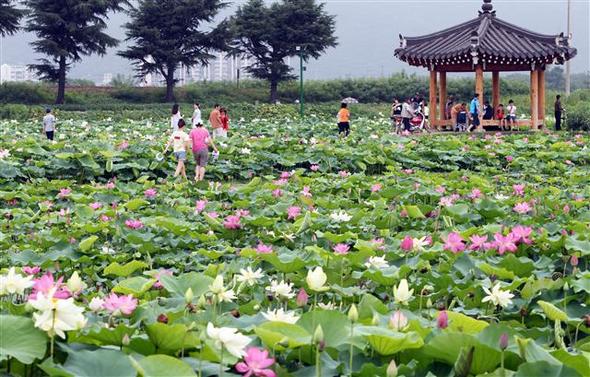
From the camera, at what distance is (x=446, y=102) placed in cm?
2086

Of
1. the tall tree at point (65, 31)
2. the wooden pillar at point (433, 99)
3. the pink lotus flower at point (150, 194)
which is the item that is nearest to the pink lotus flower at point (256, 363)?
the pink lotus flower at point (150, 194)

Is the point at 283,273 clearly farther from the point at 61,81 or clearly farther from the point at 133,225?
the point at 61,81

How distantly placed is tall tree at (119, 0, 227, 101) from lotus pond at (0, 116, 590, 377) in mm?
23638

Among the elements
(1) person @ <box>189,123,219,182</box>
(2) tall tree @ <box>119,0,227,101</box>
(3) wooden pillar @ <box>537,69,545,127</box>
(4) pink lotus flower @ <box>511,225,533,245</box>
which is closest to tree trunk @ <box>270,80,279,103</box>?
(2) tall tree @ <box>119,0,227,101</box>

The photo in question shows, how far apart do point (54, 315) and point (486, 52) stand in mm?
16844

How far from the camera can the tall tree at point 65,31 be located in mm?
31875

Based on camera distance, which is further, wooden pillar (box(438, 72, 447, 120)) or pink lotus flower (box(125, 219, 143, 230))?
wooden pillar (box(438, 72, 447, 120))

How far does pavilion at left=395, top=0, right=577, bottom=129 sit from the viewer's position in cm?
1812

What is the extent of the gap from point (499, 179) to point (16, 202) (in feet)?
18.6

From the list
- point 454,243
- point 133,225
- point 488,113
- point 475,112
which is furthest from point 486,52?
point 454,243

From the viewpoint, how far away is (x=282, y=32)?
38.0 m

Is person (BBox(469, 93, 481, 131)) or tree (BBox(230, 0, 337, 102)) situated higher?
tree (BBox(230, 0, 337, 102))

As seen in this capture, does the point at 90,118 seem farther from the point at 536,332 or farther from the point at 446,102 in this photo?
the point at 536,332

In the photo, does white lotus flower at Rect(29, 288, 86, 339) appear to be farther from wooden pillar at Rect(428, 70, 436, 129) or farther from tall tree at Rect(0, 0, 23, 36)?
tall tree at Rect(0, 0, 23, 36)
